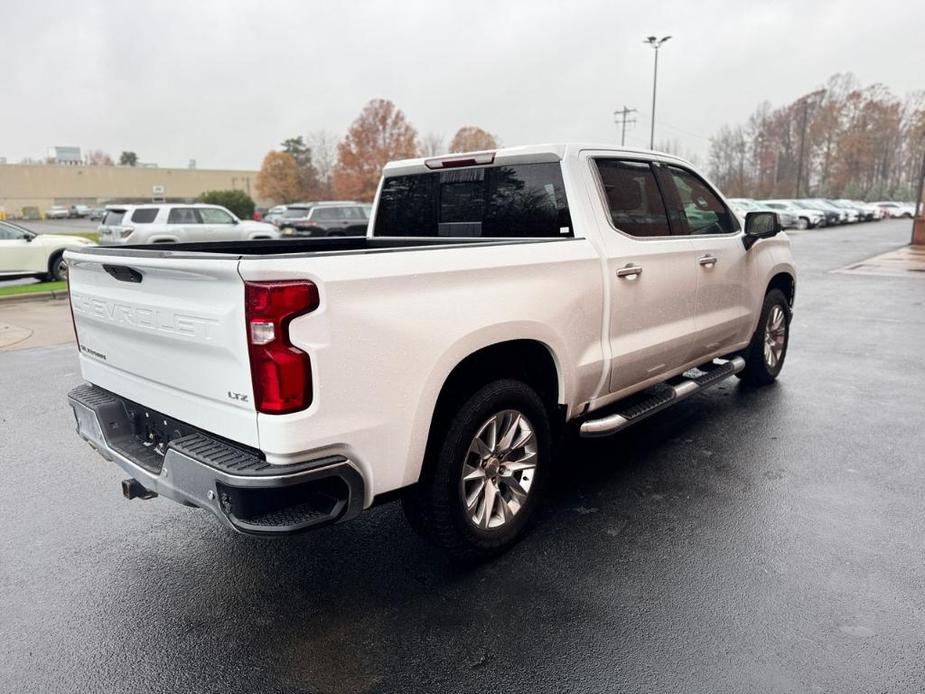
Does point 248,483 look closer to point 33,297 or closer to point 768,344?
point 768,344

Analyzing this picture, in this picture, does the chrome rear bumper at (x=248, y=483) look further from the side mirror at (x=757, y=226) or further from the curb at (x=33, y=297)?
the curb at (x=33, y=297)

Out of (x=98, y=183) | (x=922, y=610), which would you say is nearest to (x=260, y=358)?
(x=922, y=610)

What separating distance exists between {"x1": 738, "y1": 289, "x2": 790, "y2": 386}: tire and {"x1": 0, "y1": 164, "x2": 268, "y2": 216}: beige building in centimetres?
8039

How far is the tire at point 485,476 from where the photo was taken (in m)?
2.98

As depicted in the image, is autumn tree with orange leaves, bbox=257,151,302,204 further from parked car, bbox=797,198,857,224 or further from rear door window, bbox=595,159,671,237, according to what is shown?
rear door window, bbox=595,159,671,237

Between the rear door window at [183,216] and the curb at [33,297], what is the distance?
638cm

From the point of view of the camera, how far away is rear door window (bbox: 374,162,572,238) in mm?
3883

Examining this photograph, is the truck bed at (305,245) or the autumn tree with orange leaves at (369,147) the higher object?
the autumn tree with orange leaves at (369,147)

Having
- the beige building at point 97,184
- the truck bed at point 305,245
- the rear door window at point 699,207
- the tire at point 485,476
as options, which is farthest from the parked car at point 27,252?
the beige building at point 97,184

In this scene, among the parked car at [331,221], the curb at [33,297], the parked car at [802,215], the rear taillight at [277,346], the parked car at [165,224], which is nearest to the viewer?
the rear taillight at [277,346]

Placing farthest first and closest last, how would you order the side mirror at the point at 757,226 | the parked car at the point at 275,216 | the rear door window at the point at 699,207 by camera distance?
the parked car at the point at 275,216 → the side mirror at the point at 757,226 → the rear door window at the point at 699,207

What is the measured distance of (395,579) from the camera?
10.4 ft

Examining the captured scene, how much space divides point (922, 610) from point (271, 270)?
3.01 m

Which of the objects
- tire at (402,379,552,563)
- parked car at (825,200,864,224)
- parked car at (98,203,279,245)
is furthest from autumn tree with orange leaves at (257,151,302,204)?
tire at (402,379,552,563)
